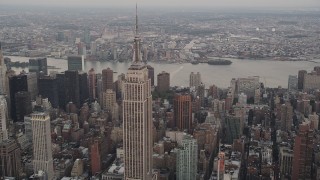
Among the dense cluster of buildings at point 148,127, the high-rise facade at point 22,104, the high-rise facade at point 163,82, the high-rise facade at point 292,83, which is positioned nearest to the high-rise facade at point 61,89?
the dense cluster of buildings at point 148,127

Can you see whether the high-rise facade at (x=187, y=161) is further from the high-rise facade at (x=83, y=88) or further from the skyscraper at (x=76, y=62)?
the skyscraper at (x=76, y=62)

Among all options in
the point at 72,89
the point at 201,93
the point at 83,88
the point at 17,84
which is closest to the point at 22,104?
the point at 17,84

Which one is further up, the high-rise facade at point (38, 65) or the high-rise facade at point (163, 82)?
the high-rise facade at point (38, 65)

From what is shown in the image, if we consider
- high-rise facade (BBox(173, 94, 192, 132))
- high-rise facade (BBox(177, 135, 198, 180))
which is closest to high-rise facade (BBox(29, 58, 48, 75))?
high-rise facade (BBox(173, 94, 192, 132))

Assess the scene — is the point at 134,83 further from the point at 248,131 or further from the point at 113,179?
the point at 248,131

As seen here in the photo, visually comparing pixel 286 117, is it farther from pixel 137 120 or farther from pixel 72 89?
pixel 72 89

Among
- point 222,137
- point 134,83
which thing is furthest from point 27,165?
point 222,137
